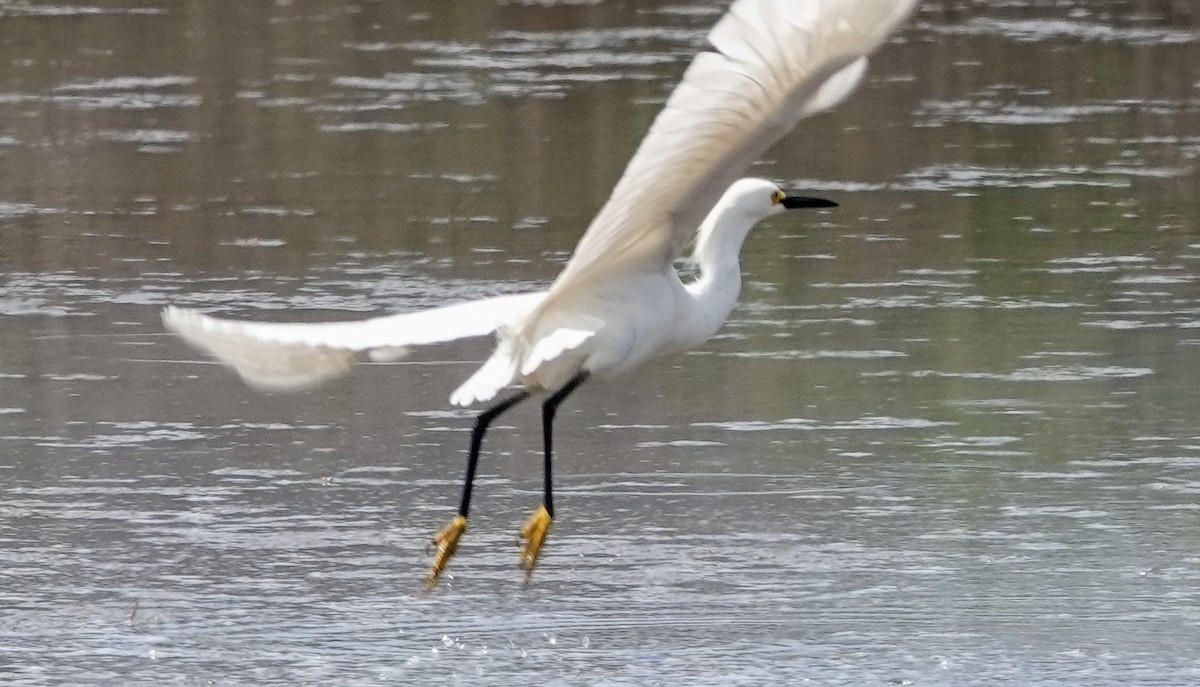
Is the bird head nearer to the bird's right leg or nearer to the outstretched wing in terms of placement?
the outstretched wing

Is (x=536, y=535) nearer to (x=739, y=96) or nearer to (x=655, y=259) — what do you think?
(x=655, y=259)

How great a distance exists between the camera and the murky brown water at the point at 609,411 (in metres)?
6.22

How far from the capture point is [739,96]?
220 inches

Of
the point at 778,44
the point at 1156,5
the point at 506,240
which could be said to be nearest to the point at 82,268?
the point at 506,240

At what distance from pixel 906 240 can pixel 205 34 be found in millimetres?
8580

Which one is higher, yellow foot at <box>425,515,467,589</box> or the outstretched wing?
the outstretched wing

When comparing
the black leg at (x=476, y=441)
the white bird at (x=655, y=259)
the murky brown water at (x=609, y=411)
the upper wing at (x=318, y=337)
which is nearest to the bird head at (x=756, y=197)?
the white bird at (x=655, y=259)

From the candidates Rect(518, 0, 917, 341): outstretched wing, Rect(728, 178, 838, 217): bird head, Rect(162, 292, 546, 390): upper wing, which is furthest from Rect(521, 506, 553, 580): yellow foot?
Rect(728, 178, 838, 217): bird head

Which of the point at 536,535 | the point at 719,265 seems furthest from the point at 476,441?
the point at 719,265

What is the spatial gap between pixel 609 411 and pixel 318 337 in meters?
2.44

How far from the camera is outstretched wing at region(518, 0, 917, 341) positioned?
212 inches

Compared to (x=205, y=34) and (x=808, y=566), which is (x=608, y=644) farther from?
(x=205, y=34)

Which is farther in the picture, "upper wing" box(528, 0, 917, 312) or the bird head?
the bird head

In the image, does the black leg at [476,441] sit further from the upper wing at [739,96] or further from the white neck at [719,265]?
the upper wing at [739,96]
